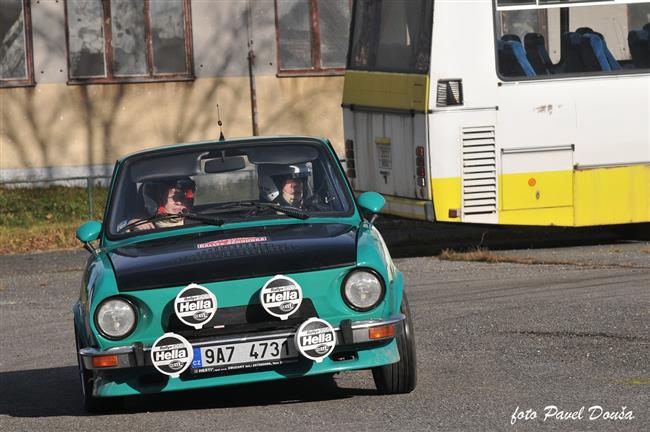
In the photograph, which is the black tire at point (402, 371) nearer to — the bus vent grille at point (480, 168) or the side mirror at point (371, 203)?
the side mirror at point (371, 203)

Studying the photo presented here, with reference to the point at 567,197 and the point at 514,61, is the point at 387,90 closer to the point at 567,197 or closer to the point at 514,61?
the point at 514,61

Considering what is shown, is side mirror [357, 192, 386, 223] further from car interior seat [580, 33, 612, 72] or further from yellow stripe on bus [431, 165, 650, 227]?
car interior seat [580, 33, 612, 72]

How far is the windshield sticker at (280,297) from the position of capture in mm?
7941

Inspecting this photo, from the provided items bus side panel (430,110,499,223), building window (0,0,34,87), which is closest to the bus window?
bus side panel (430,110,499,223)

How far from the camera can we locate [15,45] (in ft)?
84.8

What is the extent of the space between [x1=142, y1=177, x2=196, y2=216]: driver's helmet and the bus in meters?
6.33

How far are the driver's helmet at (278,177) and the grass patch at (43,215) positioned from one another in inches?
415

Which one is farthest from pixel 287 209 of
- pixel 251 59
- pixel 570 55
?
pixel 251 59

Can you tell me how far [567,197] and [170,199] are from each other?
7150 mm

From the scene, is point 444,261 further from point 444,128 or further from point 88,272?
point 88,272

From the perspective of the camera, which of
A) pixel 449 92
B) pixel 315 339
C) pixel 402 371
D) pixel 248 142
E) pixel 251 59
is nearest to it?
pixel 315 339

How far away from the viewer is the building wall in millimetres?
26062

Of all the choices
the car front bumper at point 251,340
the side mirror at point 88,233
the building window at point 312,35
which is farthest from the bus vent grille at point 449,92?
the building window at point 312,35

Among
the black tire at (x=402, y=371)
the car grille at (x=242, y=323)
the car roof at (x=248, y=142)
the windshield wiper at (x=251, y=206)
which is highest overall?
the car roof at (x=248, y=142)
